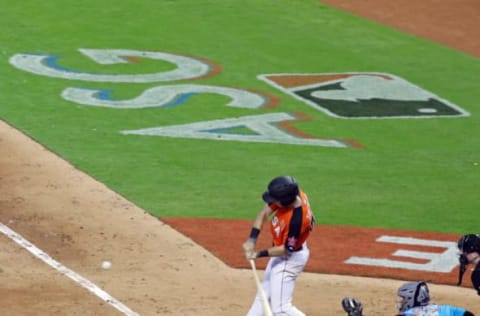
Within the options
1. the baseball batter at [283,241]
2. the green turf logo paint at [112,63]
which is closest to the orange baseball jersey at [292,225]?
the baseball batter at [283,241]

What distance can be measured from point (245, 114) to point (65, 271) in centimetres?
980

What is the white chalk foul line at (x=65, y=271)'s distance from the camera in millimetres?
15125

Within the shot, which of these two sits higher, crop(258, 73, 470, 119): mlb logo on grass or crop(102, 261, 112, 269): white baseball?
crop(258, 73, 470, 119): mlb logo on grass

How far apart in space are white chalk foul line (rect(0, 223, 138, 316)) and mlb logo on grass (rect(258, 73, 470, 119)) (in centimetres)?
987

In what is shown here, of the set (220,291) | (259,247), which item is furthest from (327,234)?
(220,291)

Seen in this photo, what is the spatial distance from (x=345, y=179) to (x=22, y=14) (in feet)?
46.8

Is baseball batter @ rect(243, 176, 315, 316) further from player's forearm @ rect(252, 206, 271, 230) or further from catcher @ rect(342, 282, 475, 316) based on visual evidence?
catcher @ rect(342, 282, 475, 316)

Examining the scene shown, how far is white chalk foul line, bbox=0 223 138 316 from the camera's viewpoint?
15.1 m

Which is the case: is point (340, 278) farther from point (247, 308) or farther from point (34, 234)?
point (34, 234)

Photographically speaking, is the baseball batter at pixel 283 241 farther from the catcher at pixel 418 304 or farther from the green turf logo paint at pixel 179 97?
the green turf logo paint at pixel 179 97

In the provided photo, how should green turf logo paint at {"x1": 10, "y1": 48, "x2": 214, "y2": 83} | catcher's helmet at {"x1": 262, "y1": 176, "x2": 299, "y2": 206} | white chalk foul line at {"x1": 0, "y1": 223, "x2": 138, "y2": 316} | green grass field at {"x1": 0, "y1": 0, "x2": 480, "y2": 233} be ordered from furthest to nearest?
green turf logo paint at {"x1": 10, "y1": 48, "x2": 214, "y2": 83}, green grass field at {"x1": 0, "y1": 0, "x2": 480, "y2": 233}, white chalk foul line at {"x1": 0, "y1": 223, "x2": 138, "y2": 316}, catcher's helmet at {"x1": 262, "y1": 176, "x2": 299, "y2": 206}

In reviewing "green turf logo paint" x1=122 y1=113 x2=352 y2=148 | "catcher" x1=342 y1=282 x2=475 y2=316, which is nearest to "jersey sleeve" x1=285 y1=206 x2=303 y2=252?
"catcher" x1=342 y1=282 x2=475 y2=316

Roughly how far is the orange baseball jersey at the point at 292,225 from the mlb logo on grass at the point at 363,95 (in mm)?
12442

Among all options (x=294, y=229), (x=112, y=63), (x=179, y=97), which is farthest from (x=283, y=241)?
(x=112, y=63)
